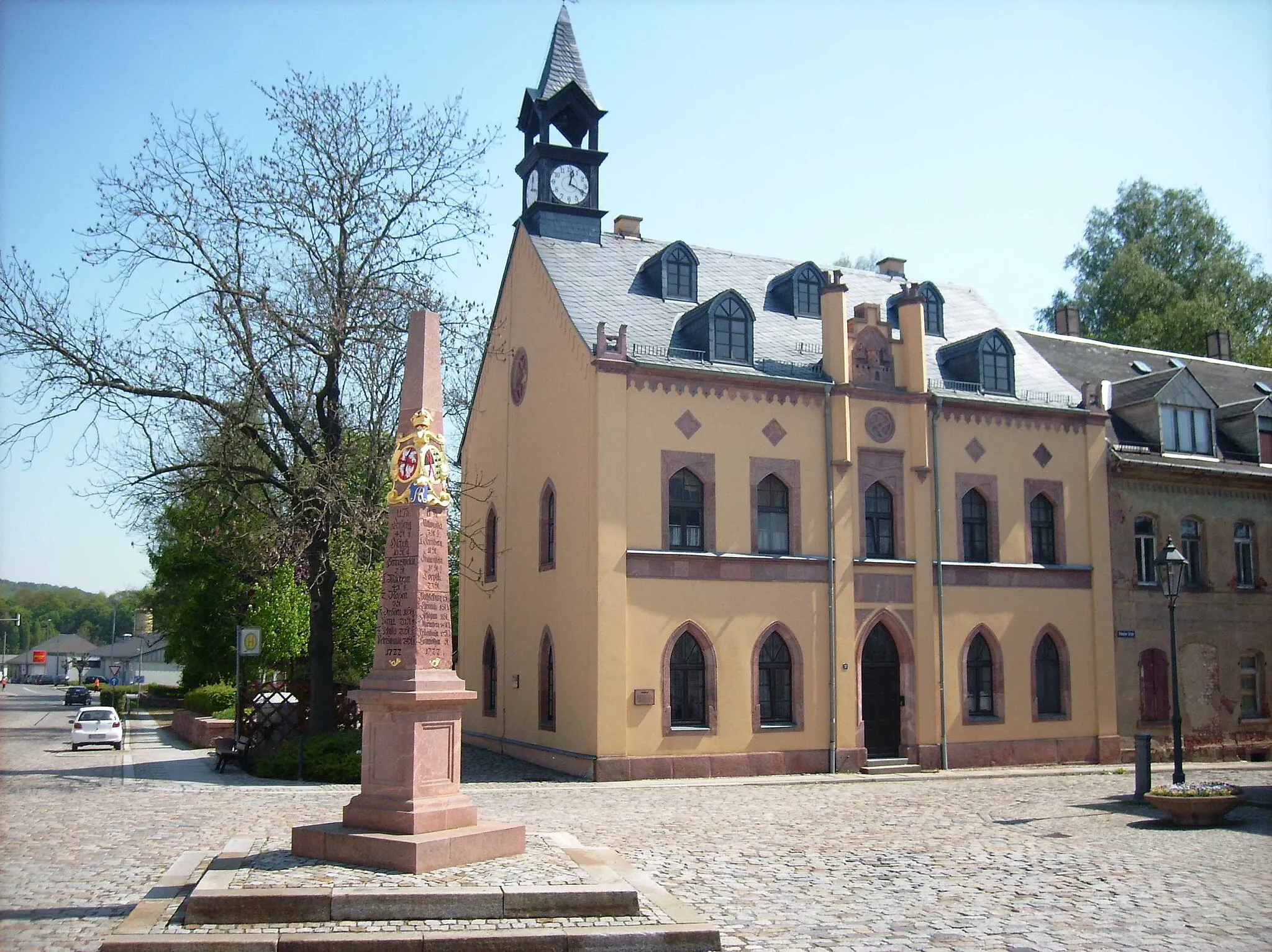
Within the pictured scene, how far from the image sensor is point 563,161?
28.0m

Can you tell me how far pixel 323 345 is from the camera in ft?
75.9

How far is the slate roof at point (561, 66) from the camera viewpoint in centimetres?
2834

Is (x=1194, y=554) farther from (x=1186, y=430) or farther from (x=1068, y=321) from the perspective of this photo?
(x=1068, y=321)

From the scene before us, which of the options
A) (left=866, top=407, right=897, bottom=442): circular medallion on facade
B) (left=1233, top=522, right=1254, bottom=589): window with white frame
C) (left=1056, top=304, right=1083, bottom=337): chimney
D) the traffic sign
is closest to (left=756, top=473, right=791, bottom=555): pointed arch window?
(left=866, top=407, right=897, bottom=442): circular medallion on facade

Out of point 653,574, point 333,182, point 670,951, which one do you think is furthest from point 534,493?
point 670,951

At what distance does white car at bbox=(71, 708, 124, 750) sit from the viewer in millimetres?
31828

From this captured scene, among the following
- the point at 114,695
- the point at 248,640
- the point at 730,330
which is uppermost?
the point at 730,330

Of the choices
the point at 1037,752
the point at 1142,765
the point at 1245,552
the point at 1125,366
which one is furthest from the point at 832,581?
the point at 1125,366

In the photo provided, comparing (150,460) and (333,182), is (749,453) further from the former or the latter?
(150,460)

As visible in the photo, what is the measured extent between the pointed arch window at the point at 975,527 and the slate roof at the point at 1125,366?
679 centimetres

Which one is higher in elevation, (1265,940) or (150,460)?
(150,460)

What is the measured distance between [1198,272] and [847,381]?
30.6 metres

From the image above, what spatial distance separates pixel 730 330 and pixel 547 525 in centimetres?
601

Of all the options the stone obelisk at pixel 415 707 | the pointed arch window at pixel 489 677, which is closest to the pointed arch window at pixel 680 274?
the pointed arch window at pixel 489 677
